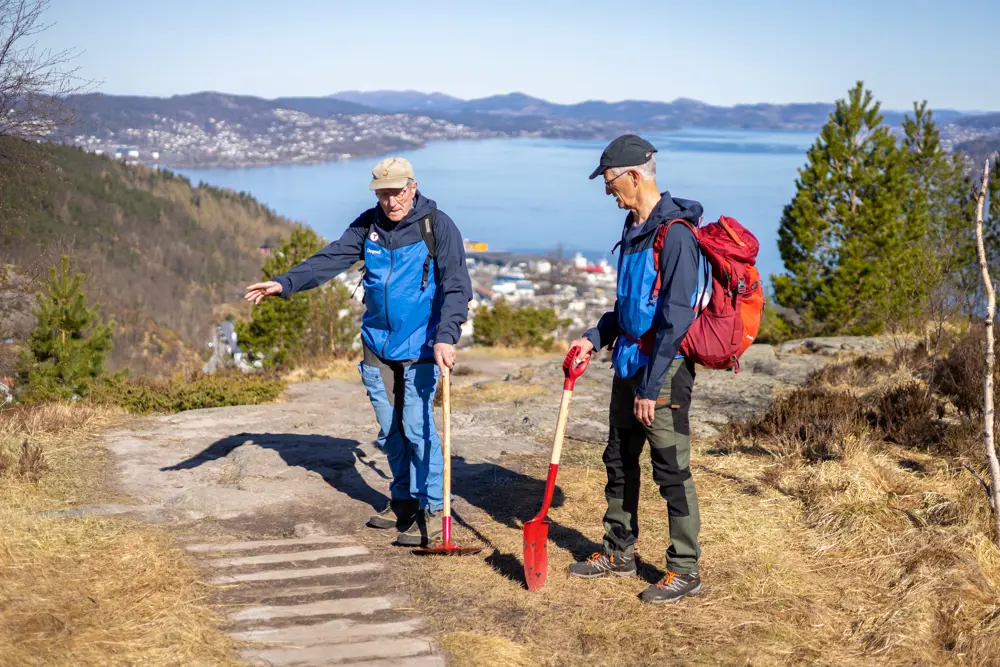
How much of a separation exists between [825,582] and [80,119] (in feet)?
32.0

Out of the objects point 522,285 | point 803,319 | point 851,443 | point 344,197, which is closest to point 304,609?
point 851,443

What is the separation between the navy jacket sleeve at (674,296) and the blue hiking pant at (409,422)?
4.57 feet

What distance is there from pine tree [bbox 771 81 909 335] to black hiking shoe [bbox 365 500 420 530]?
21390 mm

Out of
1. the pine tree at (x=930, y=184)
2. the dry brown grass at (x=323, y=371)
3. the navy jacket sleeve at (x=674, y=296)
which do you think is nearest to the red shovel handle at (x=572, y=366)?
the navy jacket sleeve at (x=674, y=296)

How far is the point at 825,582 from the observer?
4102mm

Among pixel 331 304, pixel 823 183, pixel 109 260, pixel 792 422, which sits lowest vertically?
pixel 109 260

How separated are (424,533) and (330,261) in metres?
1.58

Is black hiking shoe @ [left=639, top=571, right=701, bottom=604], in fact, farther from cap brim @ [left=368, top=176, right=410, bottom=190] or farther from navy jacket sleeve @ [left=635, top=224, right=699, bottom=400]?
cap brim @ [left=368, top=176, right=410, bottom=190]

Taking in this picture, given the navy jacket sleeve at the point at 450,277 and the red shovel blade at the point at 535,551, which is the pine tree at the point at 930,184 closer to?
the navy jacket sleeve at the point at 450,277

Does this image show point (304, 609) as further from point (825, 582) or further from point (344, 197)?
point (344, 197)

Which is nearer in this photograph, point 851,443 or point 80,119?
point 851,443

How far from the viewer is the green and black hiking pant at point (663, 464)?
3736 millimetres

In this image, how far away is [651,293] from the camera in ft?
12.0

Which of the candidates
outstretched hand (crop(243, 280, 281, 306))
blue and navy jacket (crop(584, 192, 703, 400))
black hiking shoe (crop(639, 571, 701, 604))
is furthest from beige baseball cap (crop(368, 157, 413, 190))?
black hiking shoe (crop(639, 571, 701, 604))
